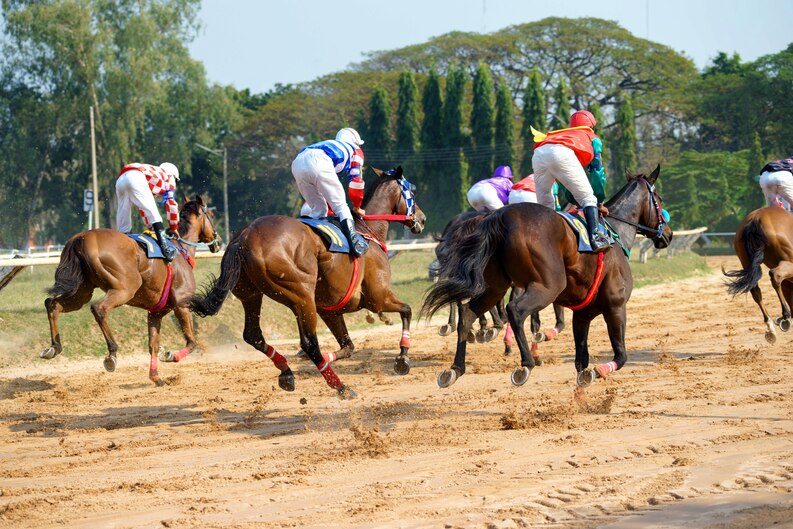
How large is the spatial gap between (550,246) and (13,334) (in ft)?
26.8

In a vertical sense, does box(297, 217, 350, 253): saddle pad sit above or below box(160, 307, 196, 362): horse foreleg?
above

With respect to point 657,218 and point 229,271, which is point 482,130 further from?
point 229,271

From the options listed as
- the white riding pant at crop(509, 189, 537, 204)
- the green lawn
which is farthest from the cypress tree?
the white riding pant at crop(509, 189, 537, 204)

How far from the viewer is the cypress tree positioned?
2048 inches

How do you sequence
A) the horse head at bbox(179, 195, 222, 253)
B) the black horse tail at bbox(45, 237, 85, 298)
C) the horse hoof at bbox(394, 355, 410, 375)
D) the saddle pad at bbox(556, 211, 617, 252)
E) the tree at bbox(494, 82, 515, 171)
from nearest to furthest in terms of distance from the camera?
the saddle pad at bbox(556, 211, 617, 252)
the horse hoof at bbox(394, 355, 410, 375)
the black horse tail at bbox(45, 237, 85, 298)
the horse head at bbox(179, 195, 222, 253)
the tree at bbox(494, 82, 515, 171)

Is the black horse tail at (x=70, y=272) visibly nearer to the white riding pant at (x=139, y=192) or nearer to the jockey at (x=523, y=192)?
the white riding pant at (x=139, y=192)

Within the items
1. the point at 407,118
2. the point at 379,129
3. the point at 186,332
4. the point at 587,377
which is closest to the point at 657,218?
the point at 587,377

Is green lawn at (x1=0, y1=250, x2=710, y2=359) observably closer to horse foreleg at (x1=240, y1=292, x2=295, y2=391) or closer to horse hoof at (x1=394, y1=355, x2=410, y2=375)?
horse foreleg at (x1=240, y1=292, x2=295, y2=391)

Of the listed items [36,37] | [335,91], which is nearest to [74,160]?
[36,37]

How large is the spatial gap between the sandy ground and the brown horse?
0.60 meters

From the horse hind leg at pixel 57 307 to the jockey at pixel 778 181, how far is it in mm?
8708

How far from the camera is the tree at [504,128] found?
5009 cm

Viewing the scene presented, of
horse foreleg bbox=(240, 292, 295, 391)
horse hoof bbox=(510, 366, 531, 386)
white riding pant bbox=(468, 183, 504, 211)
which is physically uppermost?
white riding pant bbox=(468, 183, 504, 211)

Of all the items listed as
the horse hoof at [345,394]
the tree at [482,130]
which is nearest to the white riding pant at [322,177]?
the horse hoof at [345,394]
